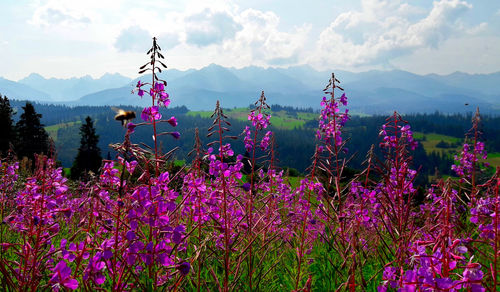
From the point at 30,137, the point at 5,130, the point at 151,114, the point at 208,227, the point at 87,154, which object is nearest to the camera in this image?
the point at 151,114

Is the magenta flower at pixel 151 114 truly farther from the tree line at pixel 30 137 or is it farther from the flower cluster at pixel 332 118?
the tree line at pixel 30 137

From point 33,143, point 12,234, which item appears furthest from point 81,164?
point 12,234

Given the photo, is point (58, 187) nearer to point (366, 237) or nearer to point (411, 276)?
point (411, 276)

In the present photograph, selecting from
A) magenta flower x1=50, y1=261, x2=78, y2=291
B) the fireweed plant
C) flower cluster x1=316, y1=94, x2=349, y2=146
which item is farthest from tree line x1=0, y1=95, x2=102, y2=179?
magenta flower x1=50, y1=261, x2=78, y2=291

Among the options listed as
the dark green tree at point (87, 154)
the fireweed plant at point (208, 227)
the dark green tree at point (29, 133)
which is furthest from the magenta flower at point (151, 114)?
the dark green tree at point (29, 133)

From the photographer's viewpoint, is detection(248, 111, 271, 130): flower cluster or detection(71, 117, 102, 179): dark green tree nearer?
detection(248, 111, 271, 130): flower cluster

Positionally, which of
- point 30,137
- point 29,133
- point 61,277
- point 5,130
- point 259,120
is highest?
point 259,120

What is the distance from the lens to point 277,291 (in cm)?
497

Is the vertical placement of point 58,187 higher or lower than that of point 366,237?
higher

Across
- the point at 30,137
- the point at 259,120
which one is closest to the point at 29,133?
the point at 30,137

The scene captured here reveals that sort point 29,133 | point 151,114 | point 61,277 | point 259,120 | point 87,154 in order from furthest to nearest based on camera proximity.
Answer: point 87,154 → point 29,133 → point 259,120 → point 151,114 → point 61,277

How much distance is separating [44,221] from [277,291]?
3398 mm

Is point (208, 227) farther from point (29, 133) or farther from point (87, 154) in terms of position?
point (29, 133)

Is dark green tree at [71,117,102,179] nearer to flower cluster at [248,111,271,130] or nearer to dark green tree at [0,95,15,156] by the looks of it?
dark green tree at [0,95,15,156]
